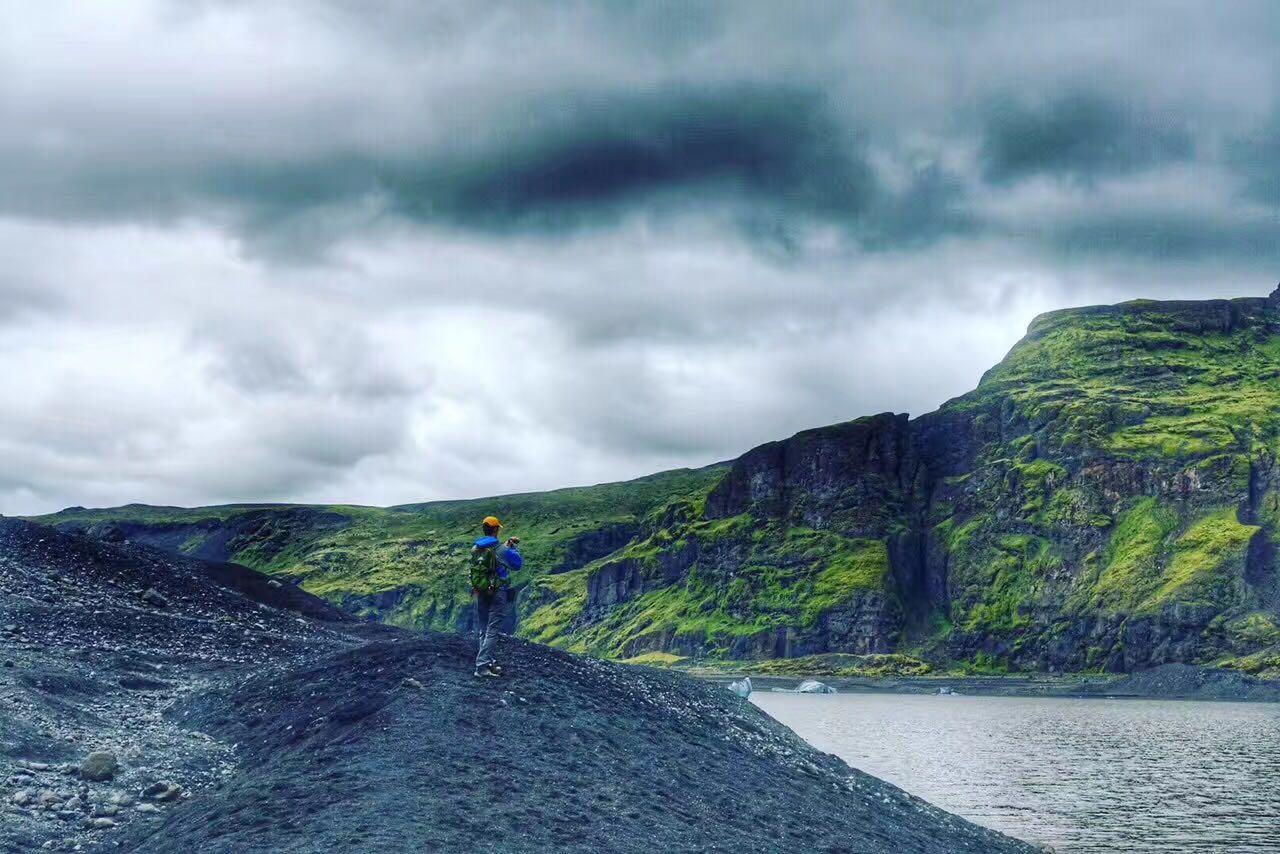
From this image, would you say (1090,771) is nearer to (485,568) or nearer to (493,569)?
(493,569)

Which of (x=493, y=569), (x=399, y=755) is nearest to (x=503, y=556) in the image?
(x=493, y=569)

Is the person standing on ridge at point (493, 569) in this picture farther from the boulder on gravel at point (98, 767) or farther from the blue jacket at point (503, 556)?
the boulder on gravel at point (98, 767)

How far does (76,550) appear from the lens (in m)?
55.4

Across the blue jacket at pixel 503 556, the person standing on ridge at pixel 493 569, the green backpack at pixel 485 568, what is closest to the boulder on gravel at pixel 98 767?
the person standing on ridge at pixel 493 569

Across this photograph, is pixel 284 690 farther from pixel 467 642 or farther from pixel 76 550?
pixel 76 550

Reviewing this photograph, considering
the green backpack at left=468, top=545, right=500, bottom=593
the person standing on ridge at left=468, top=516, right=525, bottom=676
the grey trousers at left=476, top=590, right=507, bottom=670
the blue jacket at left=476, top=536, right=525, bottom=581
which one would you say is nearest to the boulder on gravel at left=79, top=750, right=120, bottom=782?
the grey trousers at left=476, top=590, right=507, bottom=670

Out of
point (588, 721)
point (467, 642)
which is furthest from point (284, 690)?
point (588, 721)

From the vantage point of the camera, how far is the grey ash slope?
2269 cm

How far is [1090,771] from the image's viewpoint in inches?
2894

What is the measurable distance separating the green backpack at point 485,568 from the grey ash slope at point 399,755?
3041 millimetres

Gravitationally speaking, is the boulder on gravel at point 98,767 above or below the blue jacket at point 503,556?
below

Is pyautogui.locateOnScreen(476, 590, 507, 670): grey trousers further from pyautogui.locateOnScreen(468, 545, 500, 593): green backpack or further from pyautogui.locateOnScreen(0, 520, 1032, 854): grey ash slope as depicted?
pyautogui.locateOnScreen(0, 520, 1032, 854): grey ash slope

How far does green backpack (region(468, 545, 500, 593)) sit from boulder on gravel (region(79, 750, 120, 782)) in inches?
395

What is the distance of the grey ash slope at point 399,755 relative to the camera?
74.4 ft
